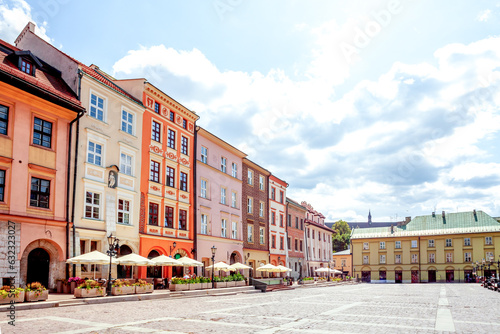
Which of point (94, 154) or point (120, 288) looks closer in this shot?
point (120, 288)

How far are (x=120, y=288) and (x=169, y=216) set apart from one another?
11387 mm

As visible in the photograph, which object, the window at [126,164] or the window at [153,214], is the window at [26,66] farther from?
the window at [153,214]

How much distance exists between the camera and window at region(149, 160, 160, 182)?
3306 centimetres

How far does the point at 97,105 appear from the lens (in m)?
28.3

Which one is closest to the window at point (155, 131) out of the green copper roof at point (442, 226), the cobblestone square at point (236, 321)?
the cobblestone square at point (236, 321)

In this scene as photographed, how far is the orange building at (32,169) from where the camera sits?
21875mm

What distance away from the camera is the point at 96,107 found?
28219 millimetres

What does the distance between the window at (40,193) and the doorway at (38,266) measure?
2.37 meters

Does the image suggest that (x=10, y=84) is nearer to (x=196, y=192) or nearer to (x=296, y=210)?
(x=196, y=192)

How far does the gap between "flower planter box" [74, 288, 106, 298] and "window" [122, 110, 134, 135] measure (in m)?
12.0

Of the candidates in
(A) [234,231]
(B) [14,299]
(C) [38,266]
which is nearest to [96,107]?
(C) [38,266]

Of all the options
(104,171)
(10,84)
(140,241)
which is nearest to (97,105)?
(104,171)

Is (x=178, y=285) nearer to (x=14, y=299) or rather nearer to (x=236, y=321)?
(x=14, y=299)

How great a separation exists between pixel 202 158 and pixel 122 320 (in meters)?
27.0
